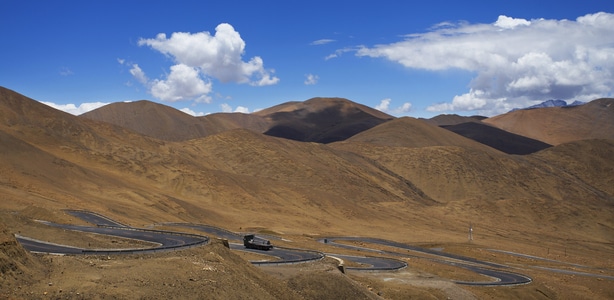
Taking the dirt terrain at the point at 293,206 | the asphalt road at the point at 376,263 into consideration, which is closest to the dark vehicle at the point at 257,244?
the dirt terrain at the point at 293,206

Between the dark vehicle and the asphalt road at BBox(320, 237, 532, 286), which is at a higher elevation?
the dark vehicle

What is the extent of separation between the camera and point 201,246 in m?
32.5

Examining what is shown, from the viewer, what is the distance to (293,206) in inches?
4247

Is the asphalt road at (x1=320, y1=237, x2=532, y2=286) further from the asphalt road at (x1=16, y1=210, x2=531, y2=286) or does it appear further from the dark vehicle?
the dark vehicle

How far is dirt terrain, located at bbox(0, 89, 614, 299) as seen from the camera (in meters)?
25.3

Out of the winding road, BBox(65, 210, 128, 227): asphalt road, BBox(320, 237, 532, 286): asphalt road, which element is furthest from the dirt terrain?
BBox(65, 210, 128, 227): asphalt road

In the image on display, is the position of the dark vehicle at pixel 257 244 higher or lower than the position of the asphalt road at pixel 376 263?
higher

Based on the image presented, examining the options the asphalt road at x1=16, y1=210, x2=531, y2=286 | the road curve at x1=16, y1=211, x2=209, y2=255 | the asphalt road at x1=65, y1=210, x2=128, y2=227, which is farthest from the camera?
the asphalt road at x1=65, y1=210, x2=128, y2=227

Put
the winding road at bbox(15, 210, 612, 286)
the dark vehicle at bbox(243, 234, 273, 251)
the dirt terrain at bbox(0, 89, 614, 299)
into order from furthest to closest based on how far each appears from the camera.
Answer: the dark vehicle at bbox(243, 234, 273, 251) → the winding road at bbox(15, 210, 612, 286) → the dirt terrain at bbox(0, 89, 614, 299)

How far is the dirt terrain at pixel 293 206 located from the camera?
995 inches

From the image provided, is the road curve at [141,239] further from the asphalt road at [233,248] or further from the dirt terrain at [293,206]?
the dirt terrain at [293,206]

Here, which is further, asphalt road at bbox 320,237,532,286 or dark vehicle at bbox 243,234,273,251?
asphalt road at bbox 320,237,532,286

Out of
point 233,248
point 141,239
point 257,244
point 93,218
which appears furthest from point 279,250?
point 93,218

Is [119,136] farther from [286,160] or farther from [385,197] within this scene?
[385,197]
